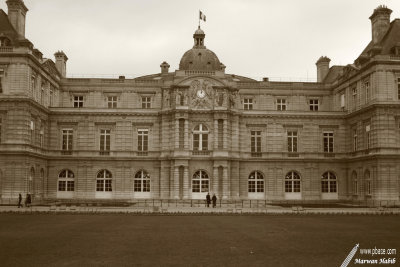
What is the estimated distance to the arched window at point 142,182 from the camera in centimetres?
5809

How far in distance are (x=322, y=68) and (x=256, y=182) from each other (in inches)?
837

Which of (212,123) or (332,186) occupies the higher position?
(212,123)

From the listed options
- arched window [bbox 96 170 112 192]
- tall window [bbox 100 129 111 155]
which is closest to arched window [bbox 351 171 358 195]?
arched window [bbox 96 170 112 192]

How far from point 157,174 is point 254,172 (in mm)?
11376

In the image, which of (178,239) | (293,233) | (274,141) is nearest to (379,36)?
(274,141)

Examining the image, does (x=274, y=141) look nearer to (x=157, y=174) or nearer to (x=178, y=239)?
(x=157, y=174)

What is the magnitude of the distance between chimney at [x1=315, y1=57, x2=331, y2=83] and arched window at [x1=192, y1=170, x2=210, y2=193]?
24.1 meters

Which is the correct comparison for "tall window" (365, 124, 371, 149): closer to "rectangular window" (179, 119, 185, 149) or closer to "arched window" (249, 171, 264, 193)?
"arched window" (249, 171, 264, 193)

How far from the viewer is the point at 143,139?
5869 cm

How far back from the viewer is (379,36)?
184 feet

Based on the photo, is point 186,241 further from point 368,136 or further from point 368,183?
point 368,136

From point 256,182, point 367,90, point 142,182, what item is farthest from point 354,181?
point 142,182

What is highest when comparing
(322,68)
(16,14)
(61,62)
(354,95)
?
(16,14)

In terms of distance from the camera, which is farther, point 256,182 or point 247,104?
point 247,104
